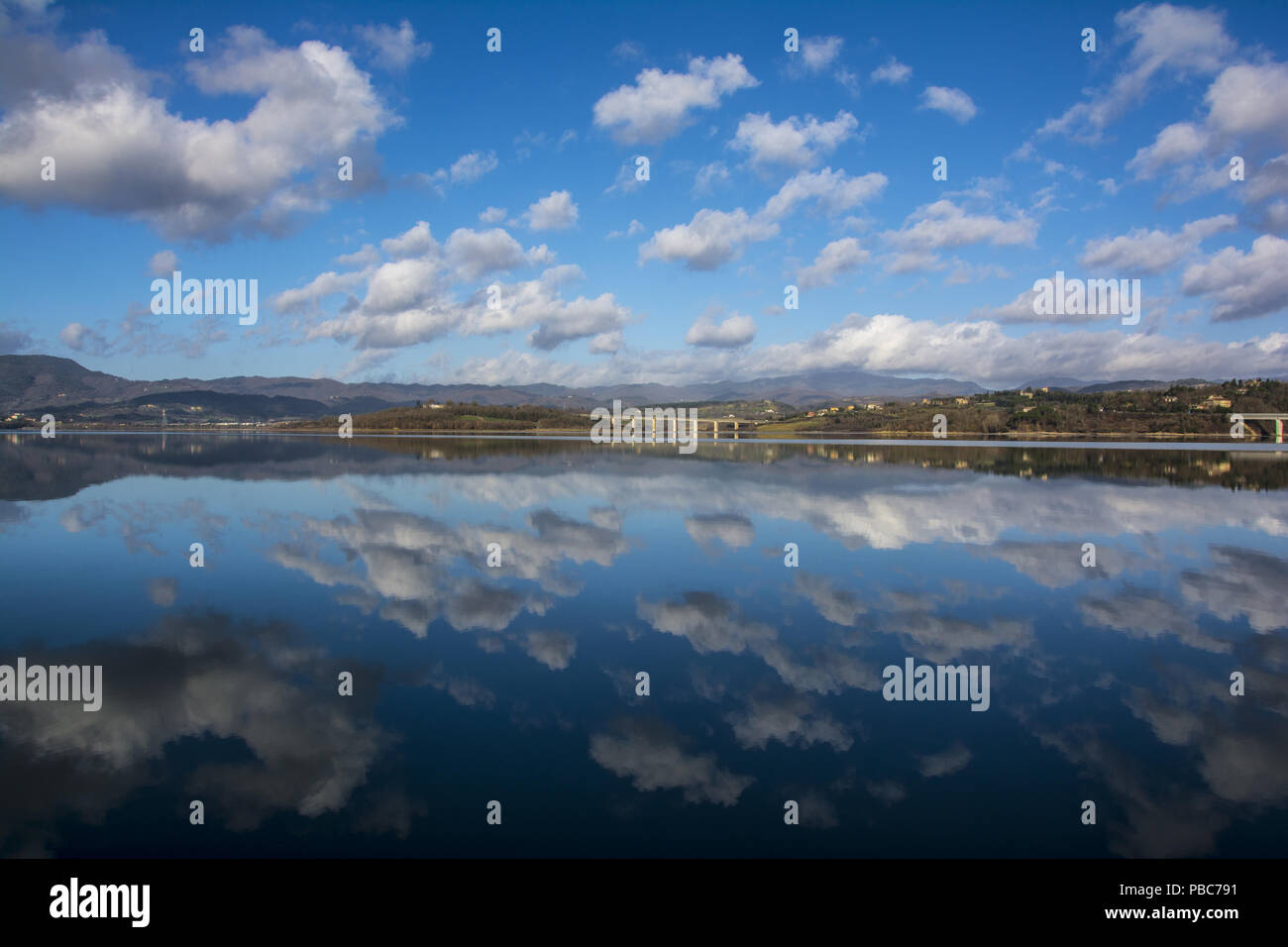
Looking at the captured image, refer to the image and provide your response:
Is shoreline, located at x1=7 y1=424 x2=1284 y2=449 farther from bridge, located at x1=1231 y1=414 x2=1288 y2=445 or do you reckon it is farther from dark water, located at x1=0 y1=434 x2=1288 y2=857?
dark water, located at x1=0 y1=434 x2=1288 y2=857

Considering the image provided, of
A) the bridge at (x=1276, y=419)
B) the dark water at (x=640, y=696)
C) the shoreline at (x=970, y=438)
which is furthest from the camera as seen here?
the bridge at (x=1276, y=419)

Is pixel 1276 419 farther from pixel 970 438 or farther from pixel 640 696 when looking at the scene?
pixel 640 696

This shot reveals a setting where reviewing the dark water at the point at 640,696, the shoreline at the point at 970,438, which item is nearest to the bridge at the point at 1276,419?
the shoreline at the point at 970,438

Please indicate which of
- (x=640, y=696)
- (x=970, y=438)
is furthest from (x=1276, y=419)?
(x=640, y=696)

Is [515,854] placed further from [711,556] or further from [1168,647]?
[711,556]

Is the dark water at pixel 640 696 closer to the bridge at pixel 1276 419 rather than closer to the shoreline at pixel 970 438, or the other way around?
the shoreline at pixel 970 438

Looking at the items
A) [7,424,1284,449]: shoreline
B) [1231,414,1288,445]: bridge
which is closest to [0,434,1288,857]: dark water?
[7,424,1284,449]: shoreline

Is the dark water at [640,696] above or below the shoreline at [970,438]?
below

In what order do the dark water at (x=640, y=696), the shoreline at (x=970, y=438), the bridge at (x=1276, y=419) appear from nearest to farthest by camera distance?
the dark water at (x=640, y=696), the shoreline at (x=970, y=438), the bridge at (x=1276, y=419)

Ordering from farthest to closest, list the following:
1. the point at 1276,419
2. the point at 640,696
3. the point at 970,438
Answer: the point at 1276,419 < the point at 970,438 < the point at 640,696
